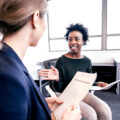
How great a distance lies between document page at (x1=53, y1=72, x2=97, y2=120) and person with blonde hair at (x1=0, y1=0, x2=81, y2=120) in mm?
Result: 232

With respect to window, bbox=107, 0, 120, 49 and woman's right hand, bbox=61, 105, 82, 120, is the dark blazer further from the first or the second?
window, bbox=107, 0, 120, 49

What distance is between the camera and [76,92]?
0.81 m

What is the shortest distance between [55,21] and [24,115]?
12.8ft

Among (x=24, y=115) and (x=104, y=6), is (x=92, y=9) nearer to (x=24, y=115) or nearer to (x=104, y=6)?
(x=104, y=6)

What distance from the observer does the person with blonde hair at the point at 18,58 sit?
0.40 meters

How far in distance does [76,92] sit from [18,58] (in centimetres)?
45

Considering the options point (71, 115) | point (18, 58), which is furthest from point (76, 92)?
point (18, 58)

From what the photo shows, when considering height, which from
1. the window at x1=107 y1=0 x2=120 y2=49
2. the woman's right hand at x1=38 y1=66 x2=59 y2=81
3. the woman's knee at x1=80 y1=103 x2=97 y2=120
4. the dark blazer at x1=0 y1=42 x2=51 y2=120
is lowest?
the woman's knee at x1=80 y1=103 x2=97 y2=120

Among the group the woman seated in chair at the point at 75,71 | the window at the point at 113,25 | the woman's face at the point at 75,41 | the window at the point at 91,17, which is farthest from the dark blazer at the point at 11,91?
the window at the point at 113,25

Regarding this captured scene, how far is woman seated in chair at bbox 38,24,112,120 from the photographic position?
4.21 ft

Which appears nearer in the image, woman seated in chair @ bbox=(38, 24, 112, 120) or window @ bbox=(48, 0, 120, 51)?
woman seated in chair @ bbox=(38, 24, 112, 120)

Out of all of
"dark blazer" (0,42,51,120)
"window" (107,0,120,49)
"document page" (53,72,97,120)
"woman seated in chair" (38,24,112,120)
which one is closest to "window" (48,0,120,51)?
"window" (107,0,120,49)

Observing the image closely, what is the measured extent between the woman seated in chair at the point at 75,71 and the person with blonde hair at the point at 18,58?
2.44ft

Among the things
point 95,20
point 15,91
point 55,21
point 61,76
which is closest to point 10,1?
point 15,91
